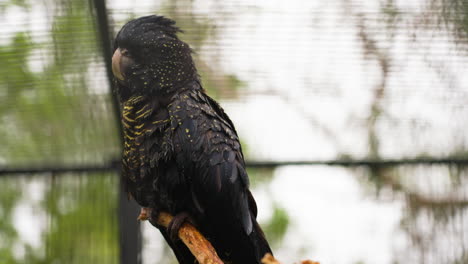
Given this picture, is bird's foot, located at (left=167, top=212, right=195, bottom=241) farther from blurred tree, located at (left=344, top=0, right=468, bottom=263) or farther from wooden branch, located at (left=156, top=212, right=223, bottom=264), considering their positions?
blurred tree, located at (left=344, top=0, right=468, bottom=263)

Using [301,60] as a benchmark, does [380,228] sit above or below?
below

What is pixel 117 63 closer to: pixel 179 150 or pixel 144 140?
pixel 144 140

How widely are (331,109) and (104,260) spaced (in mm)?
1793

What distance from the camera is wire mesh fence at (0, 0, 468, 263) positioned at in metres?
2.80

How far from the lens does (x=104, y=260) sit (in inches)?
129

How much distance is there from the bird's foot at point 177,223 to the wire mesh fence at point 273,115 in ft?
3.58

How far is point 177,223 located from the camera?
6.91ft

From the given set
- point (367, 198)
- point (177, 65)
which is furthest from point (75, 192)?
point (367, 198)

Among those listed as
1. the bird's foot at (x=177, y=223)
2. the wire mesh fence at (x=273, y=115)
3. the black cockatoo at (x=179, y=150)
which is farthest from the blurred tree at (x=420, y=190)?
the bird's foot at (x=177, y=223)

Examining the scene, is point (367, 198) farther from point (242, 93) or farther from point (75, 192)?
point (75, 192)

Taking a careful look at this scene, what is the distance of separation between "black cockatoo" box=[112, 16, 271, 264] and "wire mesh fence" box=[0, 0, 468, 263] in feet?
1.61

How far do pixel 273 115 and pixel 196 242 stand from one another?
1.31 metres

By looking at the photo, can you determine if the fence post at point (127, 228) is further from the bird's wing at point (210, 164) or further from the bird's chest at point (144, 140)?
the bird's wing at point (210, 164)

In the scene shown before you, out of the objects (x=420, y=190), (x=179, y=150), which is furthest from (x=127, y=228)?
(x=420, y=190)
